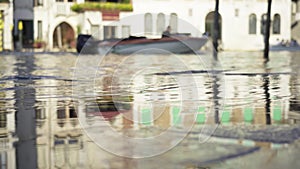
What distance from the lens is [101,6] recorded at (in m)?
50.0

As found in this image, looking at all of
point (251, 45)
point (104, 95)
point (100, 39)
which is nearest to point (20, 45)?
point (100, 39)

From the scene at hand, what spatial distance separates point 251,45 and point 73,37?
1613 cm

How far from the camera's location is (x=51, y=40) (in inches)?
1943

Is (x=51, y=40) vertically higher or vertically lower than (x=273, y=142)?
higher

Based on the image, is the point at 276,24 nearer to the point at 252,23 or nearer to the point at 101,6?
the point at 252,23

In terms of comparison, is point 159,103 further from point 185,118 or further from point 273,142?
point 273,142

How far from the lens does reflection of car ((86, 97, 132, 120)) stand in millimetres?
8462

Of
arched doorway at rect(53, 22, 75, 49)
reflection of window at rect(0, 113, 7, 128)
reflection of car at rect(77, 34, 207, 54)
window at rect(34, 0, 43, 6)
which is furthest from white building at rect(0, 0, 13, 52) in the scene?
reflection of window at rect(0, 113, 7, 128)

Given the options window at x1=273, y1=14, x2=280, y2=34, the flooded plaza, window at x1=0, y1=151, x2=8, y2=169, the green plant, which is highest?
the green plant

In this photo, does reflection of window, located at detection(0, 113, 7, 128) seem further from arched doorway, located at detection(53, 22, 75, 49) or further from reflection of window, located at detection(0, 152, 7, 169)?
arched doorway, located at detection(53, 22, 75, 49)

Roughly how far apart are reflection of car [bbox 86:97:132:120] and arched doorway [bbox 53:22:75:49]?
40304 millimetres

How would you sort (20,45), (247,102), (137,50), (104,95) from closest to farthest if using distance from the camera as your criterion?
1. (247,102)
2. (104,95)
3. (137,50)
4. (20,45)

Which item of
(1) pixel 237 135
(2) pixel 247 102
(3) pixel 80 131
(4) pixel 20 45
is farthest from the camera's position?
(4) pixel 20 45

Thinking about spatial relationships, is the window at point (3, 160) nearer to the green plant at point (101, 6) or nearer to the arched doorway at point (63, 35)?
the green plant at point (101, 6)
